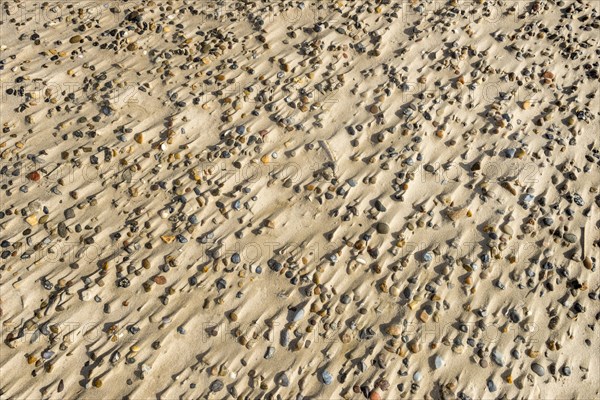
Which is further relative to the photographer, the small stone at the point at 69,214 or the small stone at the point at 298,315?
the small stone at the point at 69,214

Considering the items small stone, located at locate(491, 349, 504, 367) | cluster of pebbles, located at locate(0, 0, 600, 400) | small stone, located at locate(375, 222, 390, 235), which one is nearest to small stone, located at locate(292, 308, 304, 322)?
cluster of pebbles, located at locate(0, 0, 600, 400)

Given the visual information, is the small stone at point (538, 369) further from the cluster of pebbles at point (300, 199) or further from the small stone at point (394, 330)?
the small stone at point (394, 330)

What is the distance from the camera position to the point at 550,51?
5.93m

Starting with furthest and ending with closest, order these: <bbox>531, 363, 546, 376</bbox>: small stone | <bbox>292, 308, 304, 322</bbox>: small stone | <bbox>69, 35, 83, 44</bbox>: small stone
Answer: <bbox>69, 35, 83, 44</bbox>: small stone → <bbox>292, 308, 304, 322</bbox>: small stone → <bbox>531, 363, 546, 376</bbox>: small stone

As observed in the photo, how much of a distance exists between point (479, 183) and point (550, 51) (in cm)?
221

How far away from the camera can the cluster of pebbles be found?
14.6ft

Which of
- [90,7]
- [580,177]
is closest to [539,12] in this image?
[580,177]

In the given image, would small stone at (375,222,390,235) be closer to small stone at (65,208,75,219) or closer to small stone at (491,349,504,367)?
small stone at (491,349,504,367)

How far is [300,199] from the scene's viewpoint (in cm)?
508

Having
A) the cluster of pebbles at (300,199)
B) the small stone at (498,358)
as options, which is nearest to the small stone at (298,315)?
the cluster of pebbles at (300,199)

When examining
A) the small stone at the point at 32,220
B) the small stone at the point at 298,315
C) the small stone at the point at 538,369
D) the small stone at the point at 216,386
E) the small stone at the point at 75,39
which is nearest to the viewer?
the small stone at the point at 216,386

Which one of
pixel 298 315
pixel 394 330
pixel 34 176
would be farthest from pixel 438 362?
pixel 34 176

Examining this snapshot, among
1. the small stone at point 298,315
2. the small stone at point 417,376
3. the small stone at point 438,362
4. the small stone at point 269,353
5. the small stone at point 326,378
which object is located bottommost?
the small stone at point 417,376

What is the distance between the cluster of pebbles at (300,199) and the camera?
4441 millimetres
